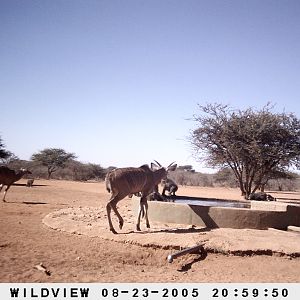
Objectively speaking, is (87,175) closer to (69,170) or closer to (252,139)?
(69,170)

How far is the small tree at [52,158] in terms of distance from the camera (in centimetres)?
5241

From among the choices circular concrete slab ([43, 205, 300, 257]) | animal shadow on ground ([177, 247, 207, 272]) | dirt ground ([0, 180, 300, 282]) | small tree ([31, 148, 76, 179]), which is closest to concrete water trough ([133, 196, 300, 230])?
circular concrete slab ([43, 205, 300, 257])

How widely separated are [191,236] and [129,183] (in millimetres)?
2187

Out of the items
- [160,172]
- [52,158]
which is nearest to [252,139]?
[160,172]

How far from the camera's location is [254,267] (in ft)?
20.5

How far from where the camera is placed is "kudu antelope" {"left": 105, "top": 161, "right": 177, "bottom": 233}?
27.8 feet

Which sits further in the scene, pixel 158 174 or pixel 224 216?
pixel 158 174

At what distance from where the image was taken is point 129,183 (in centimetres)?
881

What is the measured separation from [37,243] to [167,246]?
9.60 feet

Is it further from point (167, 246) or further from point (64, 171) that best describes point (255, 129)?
point (64, 171)

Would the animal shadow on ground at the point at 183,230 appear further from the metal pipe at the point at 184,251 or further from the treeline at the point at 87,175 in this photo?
the treeline at the point at 87,175

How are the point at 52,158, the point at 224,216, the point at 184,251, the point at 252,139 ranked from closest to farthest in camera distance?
the point at 184,251 → the point at 224,216 → the point at 252,139 → the point at 52,158

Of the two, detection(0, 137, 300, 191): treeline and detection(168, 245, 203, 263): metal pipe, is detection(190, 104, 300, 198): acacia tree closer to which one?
detection(168, 245, 203, 263): metal pipe

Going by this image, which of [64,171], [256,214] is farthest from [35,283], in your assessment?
[64,171]
